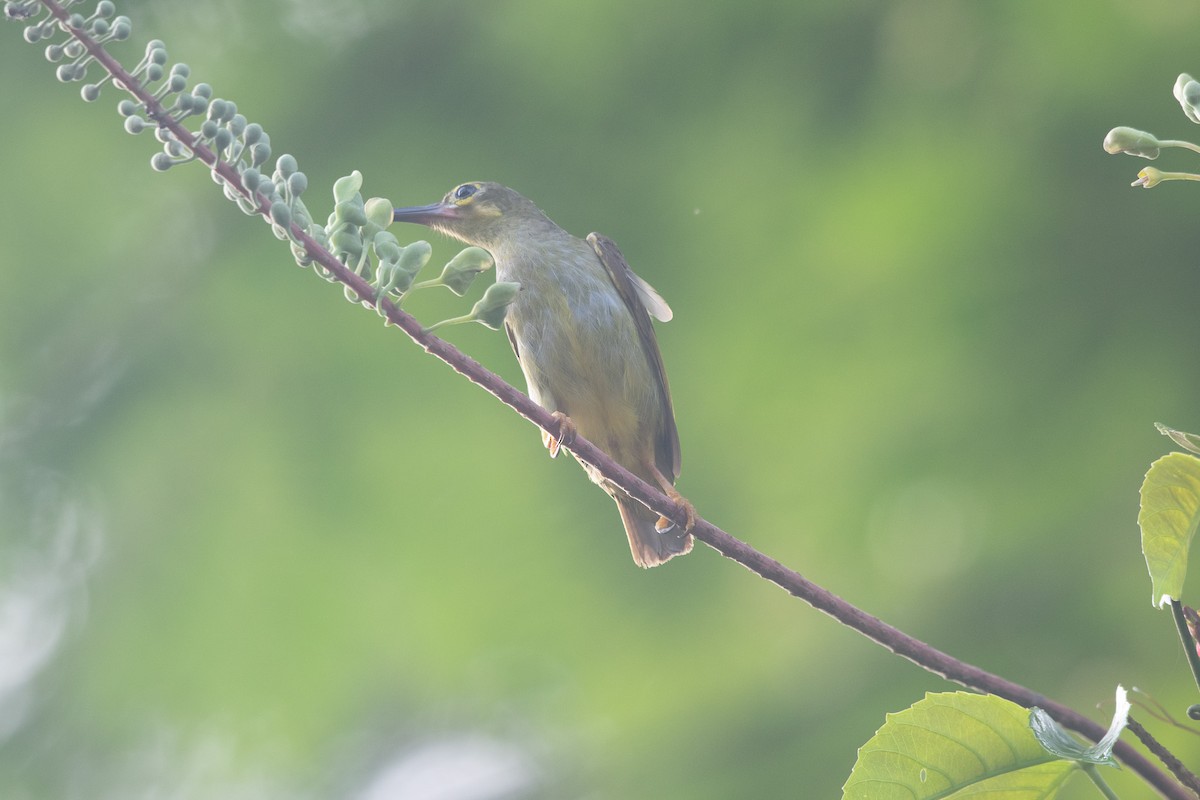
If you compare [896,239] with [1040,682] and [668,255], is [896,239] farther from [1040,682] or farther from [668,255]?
[1040,682]

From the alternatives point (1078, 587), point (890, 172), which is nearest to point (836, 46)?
point (890, 172)

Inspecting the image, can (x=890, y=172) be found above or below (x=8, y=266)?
below

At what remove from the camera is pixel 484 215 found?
9.39 feet

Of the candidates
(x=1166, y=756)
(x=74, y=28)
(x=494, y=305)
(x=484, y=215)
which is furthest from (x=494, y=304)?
(x=484, y=215)

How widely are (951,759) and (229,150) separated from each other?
864 millimetres

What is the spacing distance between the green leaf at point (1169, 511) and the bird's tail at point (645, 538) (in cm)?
144

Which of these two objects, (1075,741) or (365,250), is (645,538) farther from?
(1075,741)

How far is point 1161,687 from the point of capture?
2.13 metres

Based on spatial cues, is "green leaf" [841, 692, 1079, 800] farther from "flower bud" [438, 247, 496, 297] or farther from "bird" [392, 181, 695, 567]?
"bird" [392, 181, 695, 567]

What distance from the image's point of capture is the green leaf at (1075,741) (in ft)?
2.86

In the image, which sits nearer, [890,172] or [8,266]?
[890,172]

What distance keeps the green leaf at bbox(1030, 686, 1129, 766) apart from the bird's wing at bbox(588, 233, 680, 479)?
5.82 feet

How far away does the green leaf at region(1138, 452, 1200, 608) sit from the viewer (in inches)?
38.5

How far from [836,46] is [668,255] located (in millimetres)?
591
